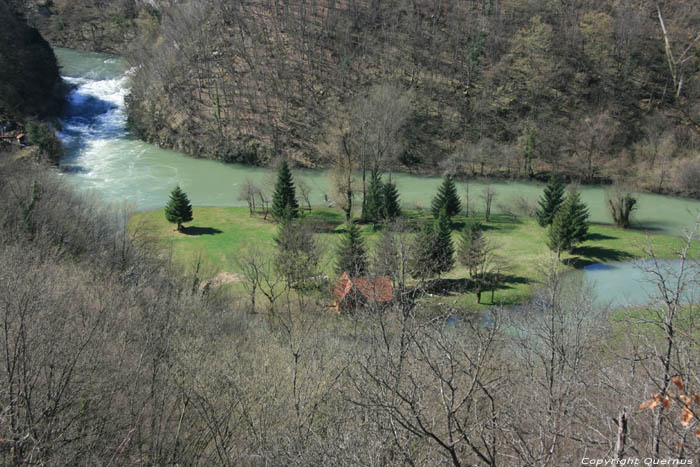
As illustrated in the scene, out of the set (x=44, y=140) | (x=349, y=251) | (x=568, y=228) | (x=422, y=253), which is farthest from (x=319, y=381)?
(x=44, y=140)

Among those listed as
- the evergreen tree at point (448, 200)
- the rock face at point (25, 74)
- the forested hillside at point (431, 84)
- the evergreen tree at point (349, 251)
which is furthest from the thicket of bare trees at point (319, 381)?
the rock face at point (25, 74)

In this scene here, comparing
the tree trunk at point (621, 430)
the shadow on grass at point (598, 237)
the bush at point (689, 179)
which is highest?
the bush at point (689, 179)

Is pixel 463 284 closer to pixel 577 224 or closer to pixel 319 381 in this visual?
pixel 577 224

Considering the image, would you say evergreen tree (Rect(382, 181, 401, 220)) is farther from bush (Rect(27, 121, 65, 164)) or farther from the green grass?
bush (Rect(27, 121, 65, 164))

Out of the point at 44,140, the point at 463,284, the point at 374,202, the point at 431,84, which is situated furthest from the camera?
the point at 431,84

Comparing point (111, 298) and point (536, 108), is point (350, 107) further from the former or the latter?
point (111, 298)

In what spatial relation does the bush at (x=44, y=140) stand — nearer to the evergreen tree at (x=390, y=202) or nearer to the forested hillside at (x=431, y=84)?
the forested hillside at (x=431, y=84)

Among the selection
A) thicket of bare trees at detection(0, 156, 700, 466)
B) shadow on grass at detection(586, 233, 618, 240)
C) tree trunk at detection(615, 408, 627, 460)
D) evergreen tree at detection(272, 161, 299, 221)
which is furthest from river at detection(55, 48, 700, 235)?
tree trunk at detection(615, 408, 627, 460)

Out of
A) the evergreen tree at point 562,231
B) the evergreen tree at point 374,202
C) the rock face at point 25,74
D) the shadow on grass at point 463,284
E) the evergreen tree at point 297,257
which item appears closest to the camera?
the evergreen tree at point 297,257
